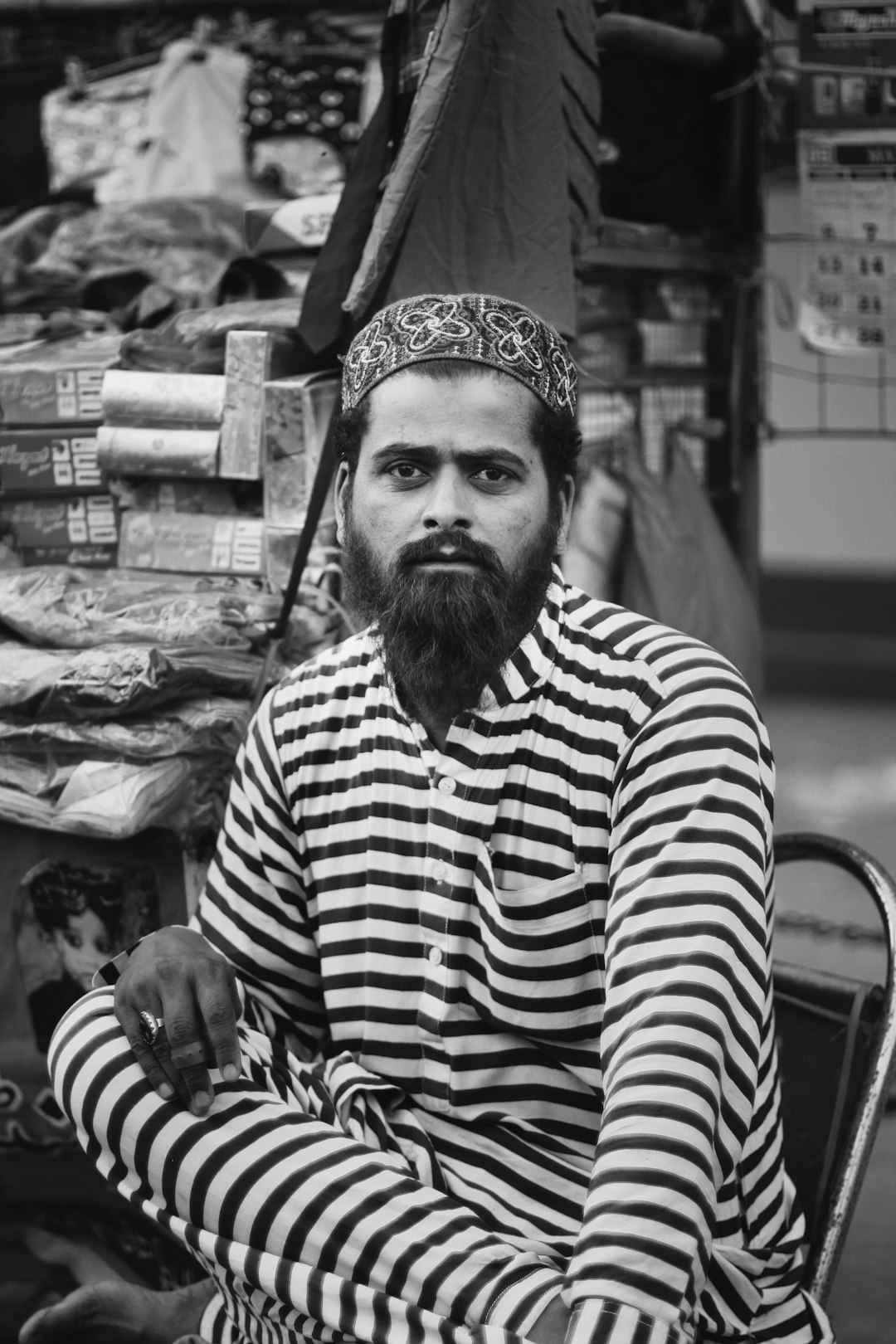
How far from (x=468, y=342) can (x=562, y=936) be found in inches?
28.1

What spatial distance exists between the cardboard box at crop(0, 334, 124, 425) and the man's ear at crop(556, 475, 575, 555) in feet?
3.84

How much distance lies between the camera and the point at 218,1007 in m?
1.55

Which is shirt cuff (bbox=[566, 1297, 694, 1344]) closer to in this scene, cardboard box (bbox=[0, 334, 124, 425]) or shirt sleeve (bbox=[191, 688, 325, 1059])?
shirt sleeve (bbox=[191, 688, 325, 1059])

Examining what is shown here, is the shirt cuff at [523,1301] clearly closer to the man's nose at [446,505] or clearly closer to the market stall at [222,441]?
the man's nose at [446,505]

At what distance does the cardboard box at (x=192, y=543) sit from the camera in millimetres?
2523

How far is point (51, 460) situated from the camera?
2648 millimetres

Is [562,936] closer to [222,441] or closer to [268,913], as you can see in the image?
[268,913]

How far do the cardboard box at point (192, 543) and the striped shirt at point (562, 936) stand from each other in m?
0.70

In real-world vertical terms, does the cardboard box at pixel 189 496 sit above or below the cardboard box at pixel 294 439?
below

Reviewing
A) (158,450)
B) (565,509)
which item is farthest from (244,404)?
(565,509)

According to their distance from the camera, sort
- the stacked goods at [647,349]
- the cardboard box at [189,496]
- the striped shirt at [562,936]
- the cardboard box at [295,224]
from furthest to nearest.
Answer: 1. the stacked goods at [647,349]
2. the cardboard box at [295,224]
3. the cardboard box at [189,496]
4. the striped shirt at [562,936]

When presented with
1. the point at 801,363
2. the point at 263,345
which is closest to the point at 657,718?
the point at 263,345

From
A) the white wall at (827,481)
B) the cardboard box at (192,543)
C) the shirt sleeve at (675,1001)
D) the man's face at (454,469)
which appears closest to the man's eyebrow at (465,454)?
the man's face at (454,469)

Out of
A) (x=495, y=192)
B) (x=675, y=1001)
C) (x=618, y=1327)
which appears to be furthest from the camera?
(x=495, y=192)
